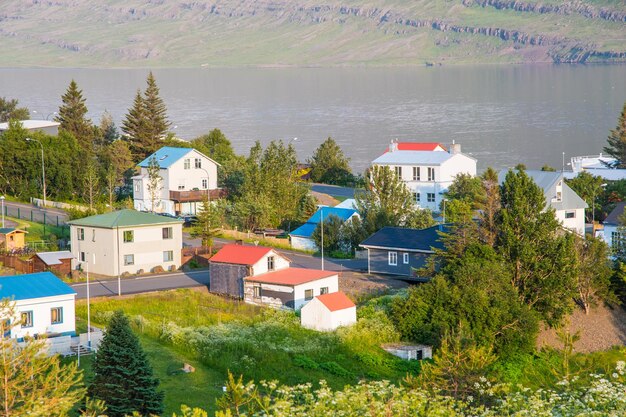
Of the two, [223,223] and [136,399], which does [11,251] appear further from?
[136,399]

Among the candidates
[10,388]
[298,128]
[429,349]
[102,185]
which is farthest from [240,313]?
[298,128]

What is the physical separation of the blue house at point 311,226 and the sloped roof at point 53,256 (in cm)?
1268

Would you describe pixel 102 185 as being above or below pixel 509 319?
above

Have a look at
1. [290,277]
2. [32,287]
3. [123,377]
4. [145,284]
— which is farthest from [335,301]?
[123,377]

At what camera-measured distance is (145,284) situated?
167ft

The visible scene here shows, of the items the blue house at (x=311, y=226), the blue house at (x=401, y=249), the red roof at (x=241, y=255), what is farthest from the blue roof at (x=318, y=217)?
the red roof at (x=241, y=255)

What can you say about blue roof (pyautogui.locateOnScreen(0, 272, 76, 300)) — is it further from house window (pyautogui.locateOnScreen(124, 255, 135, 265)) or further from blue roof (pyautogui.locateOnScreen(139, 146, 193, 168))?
blue roof (pyautogui.locateOnScreen(139, 146, 193, 168))

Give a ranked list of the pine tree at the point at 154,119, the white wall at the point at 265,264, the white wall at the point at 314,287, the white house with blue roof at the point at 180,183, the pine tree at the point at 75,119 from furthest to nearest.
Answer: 1. the pine tree at the point at 75,119
2. the pine tree at the point at 154,119
3. the white house with blue roof at the point at 180,183
4. the white wall at the point at 265,264
5. the white wall at the point at 314,287

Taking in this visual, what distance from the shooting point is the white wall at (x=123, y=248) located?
53344 millimetres

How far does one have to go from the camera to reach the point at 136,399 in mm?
32625

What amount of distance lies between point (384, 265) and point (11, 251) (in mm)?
16413

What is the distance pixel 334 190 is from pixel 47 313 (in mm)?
44547

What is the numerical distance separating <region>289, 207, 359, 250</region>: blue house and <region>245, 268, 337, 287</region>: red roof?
1013cm

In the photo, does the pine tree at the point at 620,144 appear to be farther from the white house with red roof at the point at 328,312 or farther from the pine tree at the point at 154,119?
the white house with red roof at the point at 328,312
